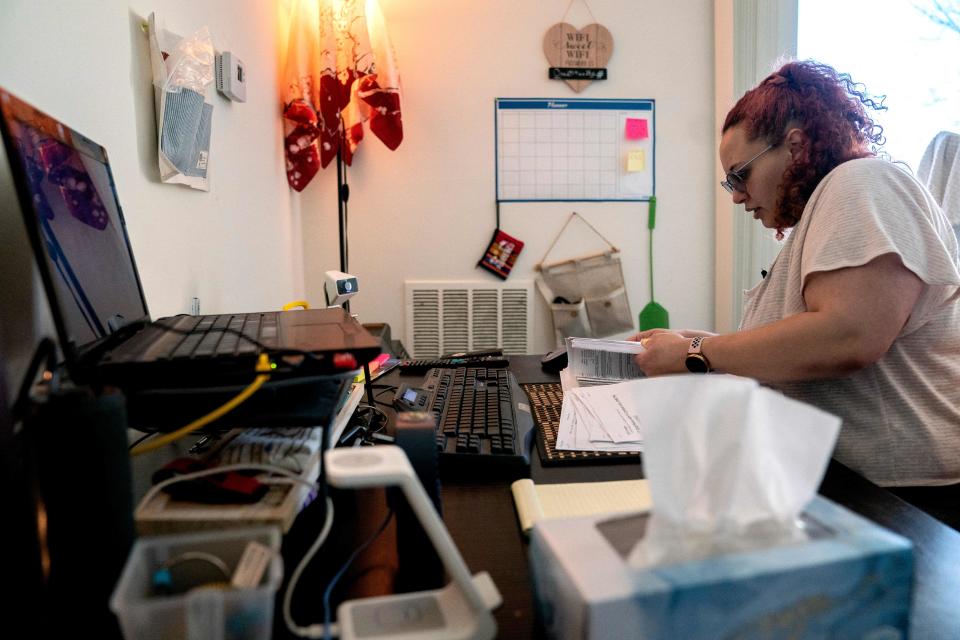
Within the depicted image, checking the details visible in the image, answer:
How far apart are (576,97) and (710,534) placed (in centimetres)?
249

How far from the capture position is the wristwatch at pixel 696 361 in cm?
105

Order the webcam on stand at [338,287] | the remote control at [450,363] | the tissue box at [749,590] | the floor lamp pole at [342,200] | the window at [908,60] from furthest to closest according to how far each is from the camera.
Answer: the floor lamp pole at [342,200] < the window at [908,60] < the webcam on stand at [338,287] < the remote control at [450,363] < the tissue box at [749,590]

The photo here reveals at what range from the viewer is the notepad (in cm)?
62

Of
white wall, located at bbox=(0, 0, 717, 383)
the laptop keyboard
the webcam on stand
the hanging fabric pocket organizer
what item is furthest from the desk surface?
the hanging fabric pocket organizer

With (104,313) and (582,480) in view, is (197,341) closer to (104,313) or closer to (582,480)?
(104,313)

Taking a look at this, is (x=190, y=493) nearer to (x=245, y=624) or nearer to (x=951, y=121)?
(x=245, y=624)

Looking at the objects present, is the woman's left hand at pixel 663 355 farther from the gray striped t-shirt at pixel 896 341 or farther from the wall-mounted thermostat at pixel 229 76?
the wall-mounted thermostat at pixel 229 76

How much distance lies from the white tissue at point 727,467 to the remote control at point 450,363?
1.00 m

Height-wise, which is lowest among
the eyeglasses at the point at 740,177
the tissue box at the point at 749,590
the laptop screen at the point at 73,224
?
the tissue box at the point at 749,590

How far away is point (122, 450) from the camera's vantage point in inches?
16.1

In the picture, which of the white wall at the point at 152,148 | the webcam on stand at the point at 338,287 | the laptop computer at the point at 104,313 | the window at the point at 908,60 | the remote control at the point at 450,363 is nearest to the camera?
the laptop computer at the point at 104,313

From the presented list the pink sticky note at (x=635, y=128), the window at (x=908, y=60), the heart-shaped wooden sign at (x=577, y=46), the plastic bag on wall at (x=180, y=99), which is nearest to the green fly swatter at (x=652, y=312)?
the pink sticky note at (x=635, y=128)

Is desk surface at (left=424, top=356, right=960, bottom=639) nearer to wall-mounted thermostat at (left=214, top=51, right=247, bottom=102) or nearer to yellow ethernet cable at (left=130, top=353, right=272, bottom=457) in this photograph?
yellow ethernet cable at (left=130, top=353, right=272, bottom=457)

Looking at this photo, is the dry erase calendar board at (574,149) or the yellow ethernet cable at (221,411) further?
the dry erase calendar board at (574,149)
